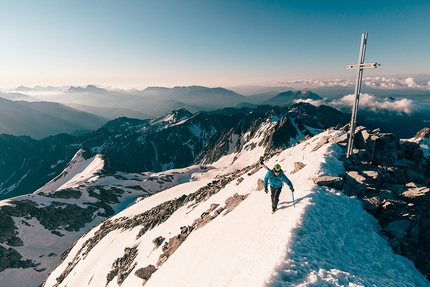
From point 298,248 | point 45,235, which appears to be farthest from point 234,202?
point 45,235

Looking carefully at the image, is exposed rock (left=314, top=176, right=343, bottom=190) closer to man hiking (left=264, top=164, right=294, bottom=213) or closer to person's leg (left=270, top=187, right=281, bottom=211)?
man hiking (left=264, top=164, right=294, bottom=213)

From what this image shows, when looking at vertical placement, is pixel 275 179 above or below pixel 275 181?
above

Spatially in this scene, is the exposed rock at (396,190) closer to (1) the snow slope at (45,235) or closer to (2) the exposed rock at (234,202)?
(2) the exposed rock at (234,202)

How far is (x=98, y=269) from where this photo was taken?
30641 millimetres

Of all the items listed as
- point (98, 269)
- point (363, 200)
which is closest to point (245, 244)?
point (363, 200)

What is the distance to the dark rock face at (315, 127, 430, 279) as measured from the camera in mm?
11352

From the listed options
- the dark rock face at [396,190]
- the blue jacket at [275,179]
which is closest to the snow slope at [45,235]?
the blue jacket at [275,179]

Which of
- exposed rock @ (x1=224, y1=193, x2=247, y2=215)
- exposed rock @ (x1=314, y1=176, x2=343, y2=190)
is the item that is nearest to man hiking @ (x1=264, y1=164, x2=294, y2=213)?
exposed rock @ (x1=314, y1=176, x2=343, y2=190)

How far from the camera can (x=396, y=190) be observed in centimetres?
1484

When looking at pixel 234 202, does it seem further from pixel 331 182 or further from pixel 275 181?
pixel 331 182

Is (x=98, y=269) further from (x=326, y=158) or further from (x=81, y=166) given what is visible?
(x=81, y=166)

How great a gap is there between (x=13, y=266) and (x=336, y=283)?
248 feet

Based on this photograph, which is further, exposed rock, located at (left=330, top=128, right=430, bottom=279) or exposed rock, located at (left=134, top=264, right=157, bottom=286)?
exposed rock, located at (left=134, top=264, right=157, bottom=286)

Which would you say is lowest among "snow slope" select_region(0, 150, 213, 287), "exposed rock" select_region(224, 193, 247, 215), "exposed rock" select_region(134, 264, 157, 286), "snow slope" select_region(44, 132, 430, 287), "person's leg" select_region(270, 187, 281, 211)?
"snow slope" select_region(0, 150, 213, 287)
